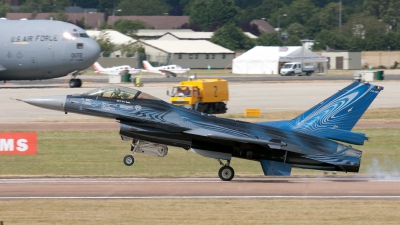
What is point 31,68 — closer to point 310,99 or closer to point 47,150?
point 310,99

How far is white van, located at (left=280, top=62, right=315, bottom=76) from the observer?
93688mm

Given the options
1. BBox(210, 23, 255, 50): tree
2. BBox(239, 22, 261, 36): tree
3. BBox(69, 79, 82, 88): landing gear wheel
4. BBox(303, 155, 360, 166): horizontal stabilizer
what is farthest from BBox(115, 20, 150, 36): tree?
BBox(303, 155, 360, 166): horizontal stabilizer

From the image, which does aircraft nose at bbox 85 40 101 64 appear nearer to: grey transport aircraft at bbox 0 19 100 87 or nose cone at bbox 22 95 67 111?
grey transport aircraft at bbox 0 19 100 87

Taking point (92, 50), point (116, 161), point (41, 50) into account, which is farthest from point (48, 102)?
point (92, 50)

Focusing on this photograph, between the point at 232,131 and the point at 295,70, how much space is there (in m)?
72.1

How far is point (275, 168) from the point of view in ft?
76.9

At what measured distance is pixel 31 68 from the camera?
6216cm

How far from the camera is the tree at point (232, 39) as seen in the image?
484ft

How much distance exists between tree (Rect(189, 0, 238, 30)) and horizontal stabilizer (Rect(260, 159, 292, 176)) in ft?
548

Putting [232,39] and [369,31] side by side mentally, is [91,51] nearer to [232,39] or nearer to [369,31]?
[232,39]

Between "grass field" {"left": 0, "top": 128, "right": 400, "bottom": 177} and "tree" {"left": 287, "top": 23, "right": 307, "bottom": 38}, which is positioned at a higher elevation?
"tree" {"left": 287, "top": 23, "right": 307, "bottom": 38}

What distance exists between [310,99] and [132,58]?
66610mm

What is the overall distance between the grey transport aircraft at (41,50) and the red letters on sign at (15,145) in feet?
101

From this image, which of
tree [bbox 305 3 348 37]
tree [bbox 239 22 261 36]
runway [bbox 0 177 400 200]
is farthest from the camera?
tree [bbox 239 22 261 36]
